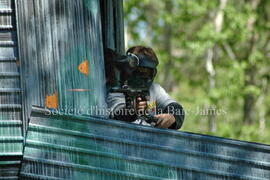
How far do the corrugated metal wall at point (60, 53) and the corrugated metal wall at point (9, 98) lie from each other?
0.21 feet

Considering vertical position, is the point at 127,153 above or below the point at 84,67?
below

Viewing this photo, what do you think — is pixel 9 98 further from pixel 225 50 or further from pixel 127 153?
pixel 225 50

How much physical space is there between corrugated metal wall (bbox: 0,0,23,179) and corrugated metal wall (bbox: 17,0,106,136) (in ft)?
0.21

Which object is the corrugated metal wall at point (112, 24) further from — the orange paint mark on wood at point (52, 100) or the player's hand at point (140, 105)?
the orange paint mark on wood at point (52, 100)

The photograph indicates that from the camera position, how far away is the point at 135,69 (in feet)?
17.2

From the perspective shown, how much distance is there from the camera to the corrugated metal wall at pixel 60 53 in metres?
4.77

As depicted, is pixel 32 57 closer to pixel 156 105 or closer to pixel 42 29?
pixel 42 29

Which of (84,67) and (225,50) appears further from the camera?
(225,50)

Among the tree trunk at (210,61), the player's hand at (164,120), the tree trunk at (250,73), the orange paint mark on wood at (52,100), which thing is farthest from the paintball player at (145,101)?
the tree trunk at (250,73)

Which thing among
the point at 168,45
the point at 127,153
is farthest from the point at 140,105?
the point at 168,45

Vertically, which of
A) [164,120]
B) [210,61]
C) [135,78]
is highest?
[135,78]

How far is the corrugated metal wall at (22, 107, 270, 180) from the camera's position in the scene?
4.61 m

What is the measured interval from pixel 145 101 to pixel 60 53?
34.4 inches

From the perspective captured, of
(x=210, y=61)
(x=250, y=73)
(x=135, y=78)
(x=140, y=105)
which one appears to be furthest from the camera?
(x=250, y=73)
